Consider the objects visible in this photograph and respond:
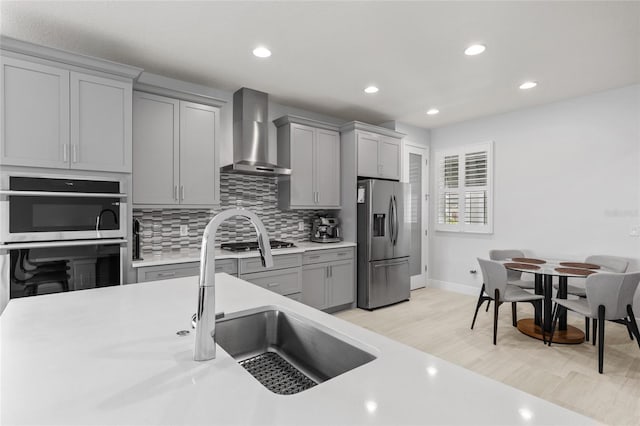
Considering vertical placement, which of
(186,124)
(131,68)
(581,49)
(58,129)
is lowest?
(58,129)

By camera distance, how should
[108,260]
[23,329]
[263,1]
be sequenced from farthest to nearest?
[108,260], [263,1], [23,329]

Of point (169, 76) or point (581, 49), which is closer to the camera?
point (581, 49)

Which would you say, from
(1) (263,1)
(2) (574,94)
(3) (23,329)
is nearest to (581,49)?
(2) (574,94)

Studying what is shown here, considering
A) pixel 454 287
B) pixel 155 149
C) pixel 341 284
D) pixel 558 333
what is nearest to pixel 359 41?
pixel 155 149

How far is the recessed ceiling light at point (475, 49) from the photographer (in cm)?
277

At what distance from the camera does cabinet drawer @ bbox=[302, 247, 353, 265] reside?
3895mm

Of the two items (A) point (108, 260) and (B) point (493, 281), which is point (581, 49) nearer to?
(B) point (493, 281)

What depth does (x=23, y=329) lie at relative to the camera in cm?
117

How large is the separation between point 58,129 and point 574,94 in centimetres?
521

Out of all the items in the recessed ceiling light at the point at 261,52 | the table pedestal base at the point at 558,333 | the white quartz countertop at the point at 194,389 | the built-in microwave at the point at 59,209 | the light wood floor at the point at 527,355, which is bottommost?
the light wood floor at the point at 527,355

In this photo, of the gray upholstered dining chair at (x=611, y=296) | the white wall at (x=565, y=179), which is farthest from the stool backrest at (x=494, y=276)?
the white wall at (x=565, y=179)

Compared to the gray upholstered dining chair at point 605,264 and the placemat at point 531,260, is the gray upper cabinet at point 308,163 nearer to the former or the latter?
the placemat at point 531,260

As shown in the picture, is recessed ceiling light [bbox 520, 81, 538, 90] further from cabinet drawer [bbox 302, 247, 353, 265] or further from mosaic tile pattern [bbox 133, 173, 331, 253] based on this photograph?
mosaic tile pattern [bbox 133, 173, 331, 253]

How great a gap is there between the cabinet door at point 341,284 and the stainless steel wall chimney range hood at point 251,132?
138cm
